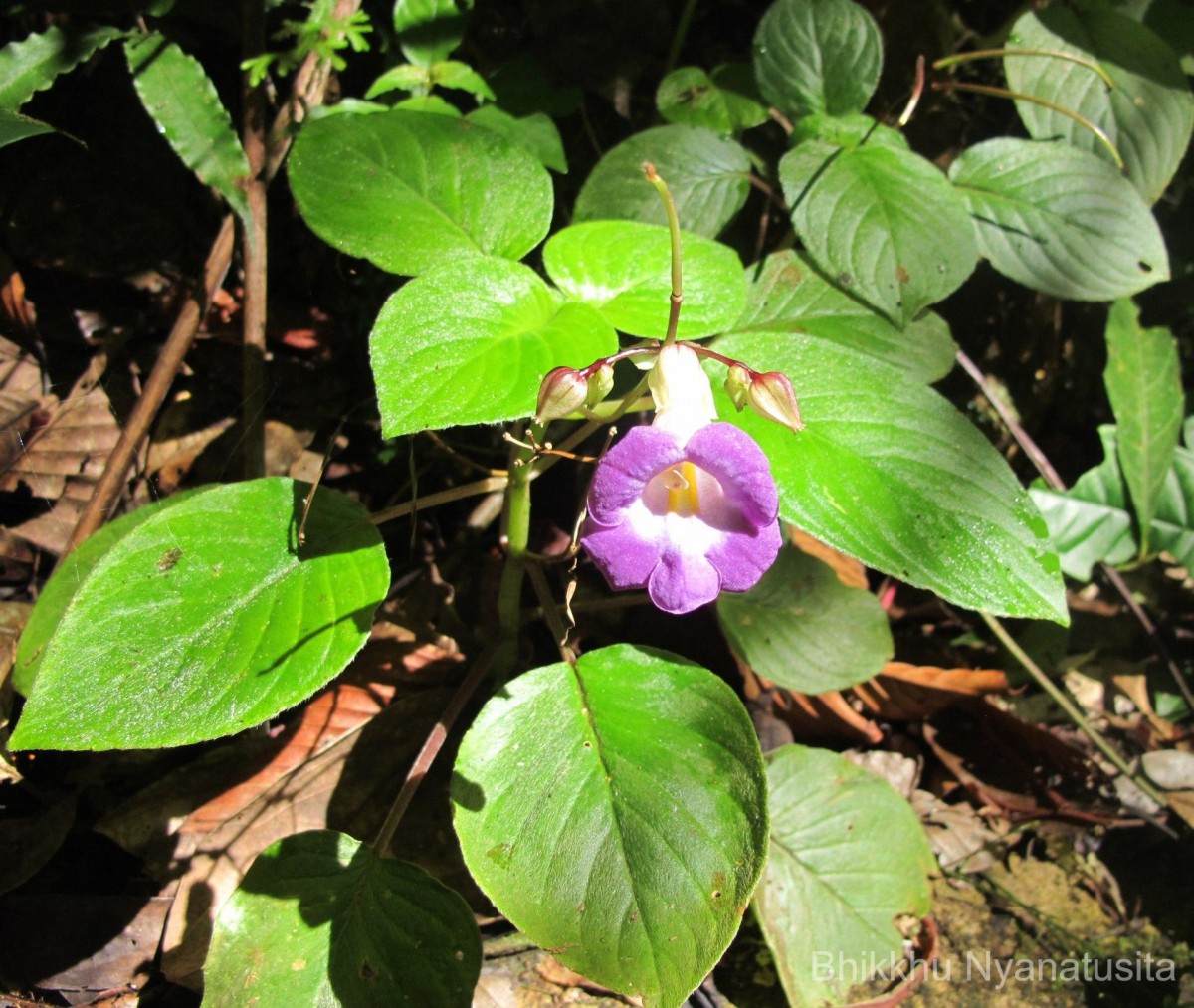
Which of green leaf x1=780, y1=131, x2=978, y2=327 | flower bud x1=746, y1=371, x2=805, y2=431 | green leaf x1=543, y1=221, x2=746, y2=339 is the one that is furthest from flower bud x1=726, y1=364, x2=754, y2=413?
green leaf x1=780, y1=131, x2=978, y2=327

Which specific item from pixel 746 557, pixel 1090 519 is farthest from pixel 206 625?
pixel 1090 519

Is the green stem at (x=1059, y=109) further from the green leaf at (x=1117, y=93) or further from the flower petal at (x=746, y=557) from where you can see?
the flower petal at (x=746, y=557)

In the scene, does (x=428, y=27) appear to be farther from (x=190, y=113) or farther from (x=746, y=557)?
(x=746, y=557)

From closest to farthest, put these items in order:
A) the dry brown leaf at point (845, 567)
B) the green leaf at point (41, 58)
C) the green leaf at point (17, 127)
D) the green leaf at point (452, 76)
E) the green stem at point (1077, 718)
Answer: the green leaf at point (17, 127), the green leaf at point (41, 58), the green leaf at point (452, 76), the green stem at point (1077, 718), the dry brown leaf at point (845, 567)

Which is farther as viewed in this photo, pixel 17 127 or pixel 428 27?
pixel 428 27

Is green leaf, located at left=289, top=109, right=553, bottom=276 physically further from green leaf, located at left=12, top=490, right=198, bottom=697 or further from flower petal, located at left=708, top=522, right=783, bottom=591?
flower petal, located at left=708, top=522, right=783, bottom=591

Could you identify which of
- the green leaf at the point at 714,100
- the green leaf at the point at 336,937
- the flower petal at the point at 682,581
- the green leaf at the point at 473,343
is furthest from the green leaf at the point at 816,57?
the green leaf at the point at 336,937

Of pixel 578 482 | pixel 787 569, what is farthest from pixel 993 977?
pixel 578 482
